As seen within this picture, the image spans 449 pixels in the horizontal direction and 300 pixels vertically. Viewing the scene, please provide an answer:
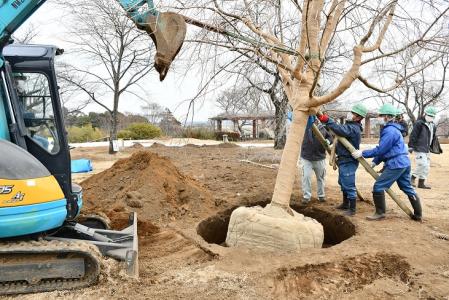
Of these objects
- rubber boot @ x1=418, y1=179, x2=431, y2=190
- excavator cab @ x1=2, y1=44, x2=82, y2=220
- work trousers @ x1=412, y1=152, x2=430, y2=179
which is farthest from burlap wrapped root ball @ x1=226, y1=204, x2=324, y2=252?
rubber boot @ x1=418, y1=179, x2=431, y2=190

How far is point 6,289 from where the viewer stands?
3.80 meters

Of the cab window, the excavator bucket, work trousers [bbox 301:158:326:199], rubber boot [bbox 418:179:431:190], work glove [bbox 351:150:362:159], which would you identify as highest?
the excavator bucket

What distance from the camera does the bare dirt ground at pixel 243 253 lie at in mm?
3883

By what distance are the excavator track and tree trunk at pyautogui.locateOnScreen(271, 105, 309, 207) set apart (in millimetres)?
2558

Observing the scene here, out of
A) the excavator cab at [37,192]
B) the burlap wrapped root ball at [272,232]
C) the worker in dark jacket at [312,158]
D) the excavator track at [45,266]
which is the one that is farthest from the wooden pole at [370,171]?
the excavator track at [45,266]

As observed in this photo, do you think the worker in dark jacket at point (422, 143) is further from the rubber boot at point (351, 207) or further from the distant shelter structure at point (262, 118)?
the rubber boot at point (351, 207)

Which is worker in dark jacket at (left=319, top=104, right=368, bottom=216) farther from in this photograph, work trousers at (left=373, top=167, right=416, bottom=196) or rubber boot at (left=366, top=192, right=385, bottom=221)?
work trousers at (left=373, top=167, right=416, bottom=196)

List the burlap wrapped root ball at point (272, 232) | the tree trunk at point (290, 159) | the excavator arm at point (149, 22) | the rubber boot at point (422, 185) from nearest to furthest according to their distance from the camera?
1. the excavator arm at point (149, 22)
2. the burlap wrapped root ball at point (272, 232)
3. the tree trunk at point (290, 159)
4. the rubber boot at point (422, 185)

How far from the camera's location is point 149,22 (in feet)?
14.4

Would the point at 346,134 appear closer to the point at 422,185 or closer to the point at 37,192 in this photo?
the point at 422,185

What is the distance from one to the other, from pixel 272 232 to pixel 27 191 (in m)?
2.78

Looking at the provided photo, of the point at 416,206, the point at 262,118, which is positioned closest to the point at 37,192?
the point at 416,206

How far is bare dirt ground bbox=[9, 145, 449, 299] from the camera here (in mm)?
3883

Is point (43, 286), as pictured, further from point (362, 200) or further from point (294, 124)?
point (362, 200)
